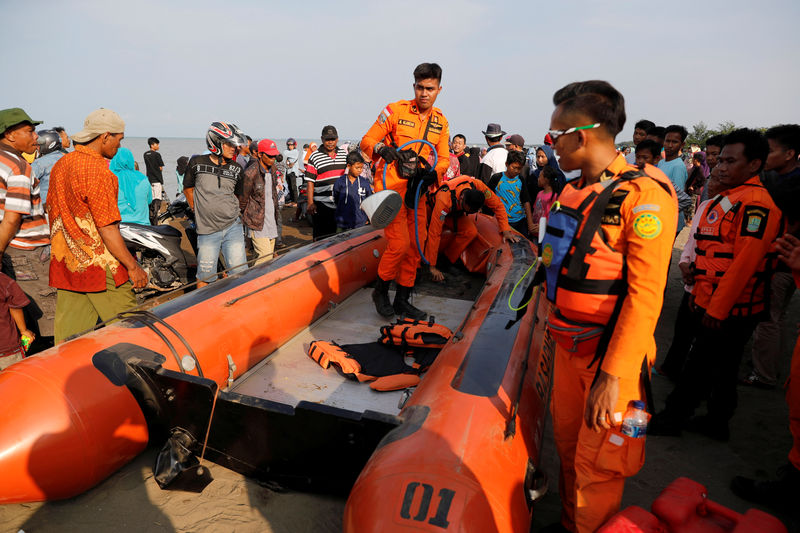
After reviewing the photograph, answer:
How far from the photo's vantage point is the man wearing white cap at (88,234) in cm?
252

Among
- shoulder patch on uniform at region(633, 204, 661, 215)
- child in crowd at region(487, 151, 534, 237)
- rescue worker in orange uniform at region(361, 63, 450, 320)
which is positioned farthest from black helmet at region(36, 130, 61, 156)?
shoulder patch on uniform at region(633, 204, 661, 215)

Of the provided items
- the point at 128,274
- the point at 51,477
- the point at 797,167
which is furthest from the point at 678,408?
the point at 128,274

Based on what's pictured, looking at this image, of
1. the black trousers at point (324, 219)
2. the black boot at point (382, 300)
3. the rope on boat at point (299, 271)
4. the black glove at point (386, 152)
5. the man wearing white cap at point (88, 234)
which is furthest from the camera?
the black trousers at point (324, 219)

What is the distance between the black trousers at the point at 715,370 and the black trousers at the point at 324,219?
14.9 feet

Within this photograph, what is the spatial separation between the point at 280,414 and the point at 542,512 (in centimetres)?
143

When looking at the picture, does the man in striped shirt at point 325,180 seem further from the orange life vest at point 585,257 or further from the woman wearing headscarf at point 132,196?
the orange life vest at point 585,257

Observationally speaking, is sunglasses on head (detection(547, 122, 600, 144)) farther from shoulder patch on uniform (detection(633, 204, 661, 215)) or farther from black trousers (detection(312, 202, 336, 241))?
black trousers (detection(312, 202, 336, 241))

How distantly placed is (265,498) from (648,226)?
2099 millimetres

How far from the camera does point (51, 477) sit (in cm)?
190

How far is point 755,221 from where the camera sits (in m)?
2.25

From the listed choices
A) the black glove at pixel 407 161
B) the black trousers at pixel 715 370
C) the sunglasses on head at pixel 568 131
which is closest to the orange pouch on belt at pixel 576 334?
the sunglasses on head at pixel 568 131

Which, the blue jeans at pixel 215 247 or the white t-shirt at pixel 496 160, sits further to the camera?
the white t-shirt at pixel 496 160

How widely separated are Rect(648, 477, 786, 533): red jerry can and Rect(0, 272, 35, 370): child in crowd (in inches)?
141

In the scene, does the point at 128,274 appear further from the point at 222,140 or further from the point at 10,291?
the point at 222,140
